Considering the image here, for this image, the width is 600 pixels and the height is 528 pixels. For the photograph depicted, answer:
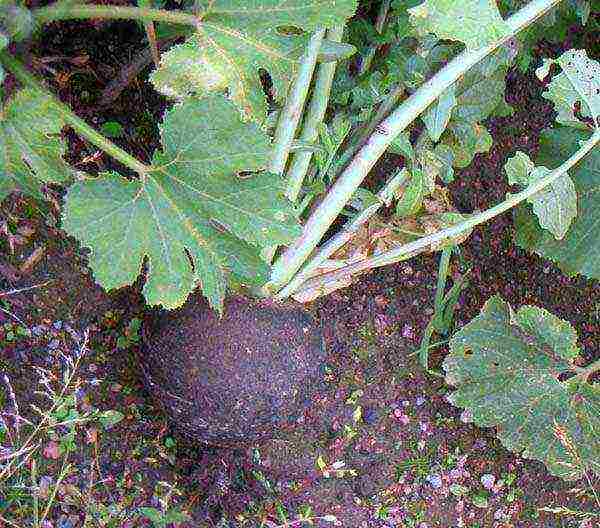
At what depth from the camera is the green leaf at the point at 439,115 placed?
1954 millimetres

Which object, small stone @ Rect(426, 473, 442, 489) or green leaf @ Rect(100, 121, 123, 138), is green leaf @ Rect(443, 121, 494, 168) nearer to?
green leaf @ Rect(100, 121, 123, 138)

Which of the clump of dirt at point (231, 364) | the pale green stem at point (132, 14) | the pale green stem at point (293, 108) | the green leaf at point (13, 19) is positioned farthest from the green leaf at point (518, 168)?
the green leaf at point (13, 19)

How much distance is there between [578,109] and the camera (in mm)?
2443

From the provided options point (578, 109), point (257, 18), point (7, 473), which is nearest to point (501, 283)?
point (578, 109)

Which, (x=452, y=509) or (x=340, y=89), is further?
(x=452, y=509)

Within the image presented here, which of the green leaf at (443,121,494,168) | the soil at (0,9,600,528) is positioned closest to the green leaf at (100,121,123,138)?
the soil at (0,9,600,528)

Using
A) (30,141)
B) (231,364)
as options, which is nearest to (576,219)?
(231,364)

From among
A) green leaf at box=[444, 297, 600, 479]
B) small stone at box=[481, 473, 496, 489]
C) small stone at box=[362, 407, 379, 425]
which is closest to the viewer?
green leaf at box=[444, 297, 600, 479]

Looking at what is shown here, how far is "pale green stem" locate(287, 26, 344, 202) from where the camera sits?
1911 mm

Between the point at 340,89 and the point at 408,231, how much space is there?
0.40 metres

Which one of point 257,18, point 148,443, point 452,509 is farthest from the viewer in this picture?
point 452,509

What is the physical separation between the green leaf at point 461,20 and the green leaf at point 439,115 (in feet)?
1.08

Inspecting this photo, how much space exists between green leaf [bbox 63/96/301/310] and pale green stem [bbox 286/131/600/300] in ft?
1.40

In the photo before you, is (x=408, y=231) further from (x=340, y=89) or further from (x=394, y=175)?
(x=340, y=89)
